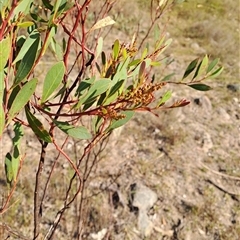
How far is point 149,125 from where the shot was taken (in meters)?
3.22

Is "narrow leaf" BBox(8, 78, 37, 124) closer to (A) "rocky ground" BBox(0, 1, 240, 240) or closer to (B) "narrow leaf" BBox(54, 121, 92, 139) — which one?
(B) "narrow leaf" BBox(54, 121, 92, 139)

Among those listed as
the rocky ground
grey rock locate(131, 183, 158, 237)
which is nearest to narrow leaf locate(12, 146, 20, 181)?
the rocky ground

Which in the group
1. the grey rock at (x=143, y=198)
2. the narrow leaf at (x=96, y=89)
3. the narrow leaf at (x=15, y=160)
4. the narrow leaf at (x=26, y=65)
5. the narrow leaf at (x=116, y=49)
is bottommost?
the grey rock at (x=143, y=198)

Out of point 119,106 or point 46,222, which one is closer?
point 119,106

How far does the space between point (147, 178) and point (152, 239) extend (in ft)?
1.46

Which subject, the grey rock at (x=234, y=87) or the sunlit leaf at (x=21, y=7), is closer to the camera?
the sunlit leaf at (x=21, y=7)

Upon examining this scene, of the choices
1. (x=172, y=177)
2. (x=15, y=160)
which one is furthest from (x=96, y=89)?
(x=172, y=177)

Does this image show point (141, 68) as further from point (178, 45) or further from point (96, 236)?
point (178, 45)

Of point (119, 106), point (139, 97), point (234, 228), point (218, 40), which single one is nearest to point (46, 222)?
point (234, 228)

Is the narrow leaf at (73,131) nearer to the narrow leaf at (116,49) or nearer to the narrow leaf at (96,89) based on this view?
the narrow leaf at (96,89)


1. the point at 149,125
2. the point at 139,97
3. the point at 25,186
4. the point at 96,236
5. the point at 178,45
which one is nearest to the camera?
the point at 139,97

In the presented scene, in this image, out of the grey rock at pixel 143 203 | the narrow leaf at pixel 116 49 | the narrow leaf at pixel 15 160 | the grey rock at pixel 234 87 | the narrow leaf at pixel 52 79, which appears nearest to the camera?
the narrow leaf at pixel 52 79

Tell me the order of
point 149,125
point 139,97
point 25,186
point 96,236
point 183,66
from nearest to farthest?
1. point 139,97
2. point 96,236
3. point 25,186
4. point 149,125
5. point 183,66

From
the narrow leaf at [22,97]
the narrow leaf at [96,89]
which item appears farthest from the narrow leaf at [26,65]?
the narrow leaf at [96,89]
